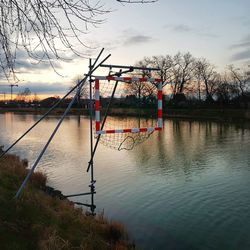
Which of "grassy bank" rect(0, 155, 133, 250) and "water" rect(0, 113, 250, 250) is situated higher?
"grassy bank" rect(0, 155, 133, 250)

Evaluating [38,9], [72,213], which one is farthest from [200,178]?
[38,9]

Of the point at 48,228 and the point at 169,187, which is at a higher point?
the point at 48,228

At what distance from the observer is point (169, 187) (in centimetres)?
1325

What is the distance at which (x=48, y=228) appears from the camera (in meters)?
6.27

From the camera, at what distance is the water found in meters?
8.77

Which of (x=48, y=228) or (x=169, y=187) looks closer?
(x=48, y=228)

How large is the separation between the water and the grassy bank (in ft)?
2.98

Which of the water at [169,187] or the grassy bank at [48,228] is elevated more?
the grassy bank at [48,228]

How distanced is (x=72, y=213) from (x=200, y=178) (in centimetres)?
781

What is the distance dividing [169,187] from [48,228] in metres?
→ 7.62

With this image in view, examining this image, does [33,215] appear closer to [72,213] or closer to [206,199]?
[72,213]

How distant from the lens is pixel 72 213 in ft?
27.2

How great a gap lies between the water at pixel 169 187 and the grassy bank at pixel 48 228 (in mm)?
909

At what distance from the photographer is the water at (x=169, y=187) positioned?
28.8 feet
